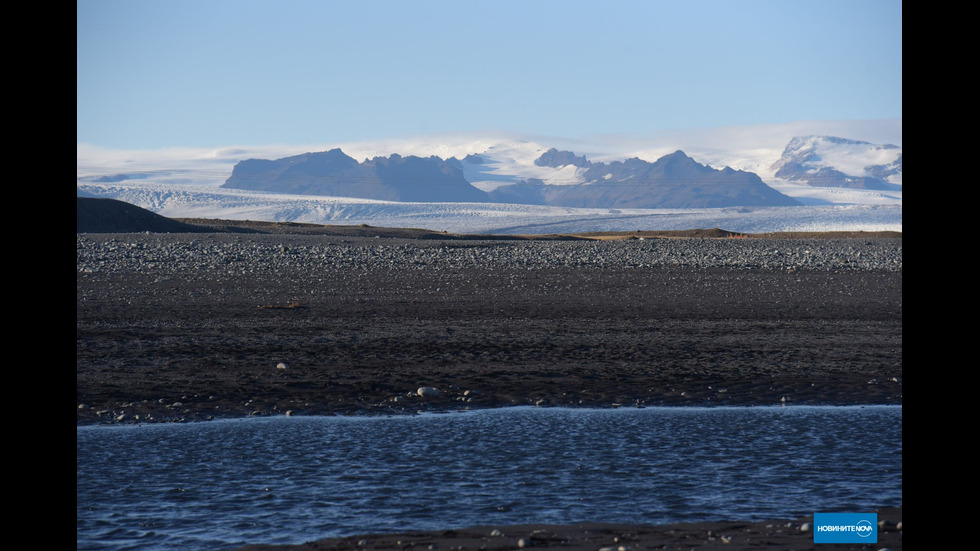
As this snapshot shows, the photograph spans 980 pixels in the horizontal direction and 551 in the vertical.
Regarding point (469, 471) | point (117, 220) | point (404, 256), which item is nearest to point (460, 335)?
point (469, 471)

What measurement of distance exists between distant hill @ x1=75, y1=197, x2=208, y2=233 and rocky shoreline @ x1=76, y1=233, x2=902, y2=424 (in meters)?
18.4

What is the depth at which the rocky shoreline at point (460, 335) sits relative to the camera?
9812 millimetres

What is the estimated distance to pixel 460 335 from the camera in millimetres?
13258

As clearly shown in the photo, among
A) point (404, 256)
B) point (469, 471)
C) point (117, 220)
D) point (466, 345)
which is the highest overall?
point (117, 220)

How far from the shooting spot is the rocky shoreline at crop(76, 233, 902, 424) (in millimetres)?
9812

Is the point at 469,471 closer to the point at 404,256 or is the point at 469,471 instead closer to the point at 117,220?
the point at 404,256

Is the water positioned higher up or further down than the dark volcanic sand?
further down

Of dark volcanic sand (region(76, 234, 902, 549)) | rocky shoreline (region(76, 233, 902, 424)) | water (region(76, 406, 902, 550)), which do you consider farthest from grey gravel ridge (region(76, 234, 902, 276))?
water (region(76, 406, 902, 550))

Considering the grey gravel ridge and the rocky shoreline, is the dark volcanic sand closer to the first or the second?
the rocky shoreline

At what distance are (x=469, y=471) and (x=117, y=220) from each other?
135 ft

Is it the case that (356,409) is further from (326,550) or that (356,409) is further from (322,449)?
(326,550)

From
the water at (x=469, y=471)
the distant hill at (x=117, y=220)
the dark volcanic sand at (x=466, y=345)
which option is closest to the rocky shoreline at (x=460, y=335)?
the dark volcanic sand at (x=466, y=345)
